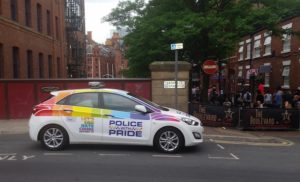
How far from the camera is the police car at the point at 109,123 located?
9.85 metres

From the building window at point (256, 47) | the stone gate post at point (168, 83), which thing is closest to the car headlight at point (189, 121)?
the stone gate post at point (168, 83)

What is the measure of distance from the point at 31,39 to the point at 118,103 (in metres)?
19.3

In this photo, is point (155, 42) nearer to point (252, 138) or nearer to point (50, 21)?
point (252, 138)

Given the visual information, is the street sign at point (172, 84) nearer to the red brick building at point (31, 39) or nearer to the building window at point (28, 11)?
the red brick building at point (31, 39)

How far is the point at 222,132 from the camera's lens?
1416 cm

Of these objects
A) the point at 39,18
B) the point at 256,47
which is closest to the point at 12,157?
the point at 39,18

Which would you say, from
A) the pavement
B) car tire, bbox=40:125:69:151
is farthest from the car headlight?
the pavement

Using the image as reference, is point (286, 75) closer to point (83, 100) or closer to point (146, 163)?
point (83, 100)

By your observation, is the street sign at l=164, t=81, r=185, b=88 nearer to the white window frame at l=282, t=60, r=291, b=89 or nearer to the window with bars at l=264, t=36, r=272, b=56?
the white window frame at l=282, t=60, r=291, b=89

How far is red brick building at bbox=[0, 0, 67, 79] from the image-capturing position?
2302 centimetres

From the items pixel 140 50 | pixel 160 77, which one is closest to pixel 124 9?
pixel 140 50

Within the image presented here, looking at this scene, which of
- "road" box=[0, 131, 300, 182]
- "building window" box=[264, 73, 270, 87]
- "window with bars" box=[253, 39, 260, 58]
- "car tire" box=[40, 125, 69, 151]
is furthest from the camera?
"window with bars" box=[253, 39, 260, 58]

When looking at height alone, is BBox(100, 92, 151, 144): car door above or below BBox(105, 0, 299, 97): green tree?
below

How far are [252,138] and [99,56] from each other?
108 meters
